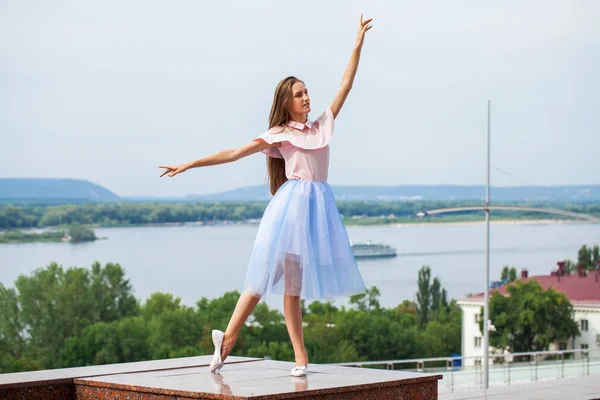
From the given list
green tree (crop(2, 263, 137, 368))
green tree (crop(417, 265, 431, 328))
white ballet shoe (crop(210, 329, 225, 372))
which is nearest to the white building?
green tree (crop(417, 265, 431, 328))

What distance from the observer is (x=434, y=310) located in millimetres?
87625

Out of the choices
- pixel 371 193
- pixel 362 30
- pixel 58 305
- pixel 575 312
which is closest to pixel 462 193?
pixel 371 193

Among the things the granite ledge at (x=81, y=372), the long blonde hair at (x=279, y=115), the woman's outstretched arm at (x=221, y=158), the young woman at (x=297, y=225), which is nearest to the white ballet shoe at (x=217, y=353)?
the young woman at (x=297, y=225)

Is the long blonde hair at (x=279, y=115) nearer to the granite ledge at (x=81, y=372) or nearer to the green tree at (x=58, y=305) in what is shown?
the granite ledge at (x=81, y=372)

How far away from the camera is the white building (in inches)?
2921

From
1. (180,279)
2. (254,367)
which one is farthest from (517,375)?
(180,279)

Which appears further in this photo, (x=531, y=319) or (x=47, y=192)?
(x=47, y=192)

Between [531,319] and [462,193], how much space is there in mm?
23579

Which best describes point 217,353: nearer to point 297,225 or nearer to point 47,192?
point 297,225

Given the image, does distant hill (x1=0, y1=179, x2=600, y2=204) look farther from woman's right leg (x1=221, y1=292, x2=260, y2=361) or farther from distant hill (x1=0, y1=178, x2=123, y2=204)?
woman's right leg (x1=221, y1=292, x2=260, y2=361)

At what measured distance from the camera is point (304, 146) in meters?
6.25

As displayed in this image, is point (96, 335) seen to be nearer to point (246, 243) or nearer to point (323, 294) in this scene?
point (246, 243)

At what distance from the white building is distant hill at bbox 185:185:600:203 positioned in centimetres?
678

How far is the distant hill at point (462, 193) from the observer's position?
83.4 metres
